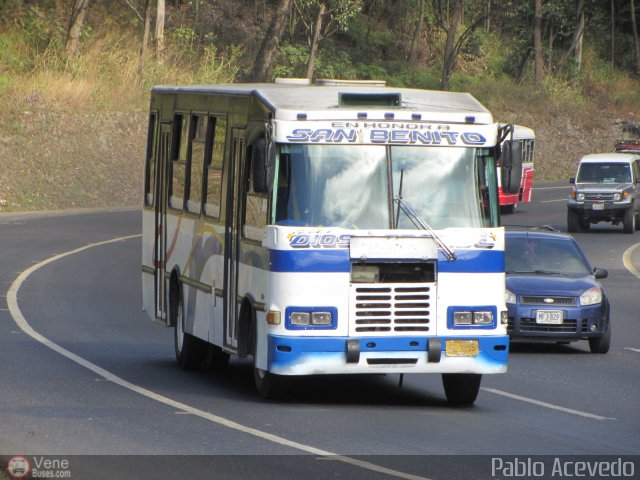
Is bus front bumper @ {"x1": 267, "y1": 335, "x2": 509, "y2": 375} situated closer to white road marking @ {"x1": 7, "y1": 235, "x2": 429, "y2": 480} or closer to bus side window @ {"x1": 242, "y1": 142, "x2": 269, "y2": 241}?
white road marking @ {"x1": 7, "y1": 235, "x2": 429, "y2": 480}

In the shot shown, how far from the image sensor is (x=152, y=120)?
57.6ft

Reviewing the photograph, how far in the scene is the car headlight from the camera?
1897cm

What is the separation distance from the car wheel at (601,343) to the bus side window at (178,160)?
6037 millimetres

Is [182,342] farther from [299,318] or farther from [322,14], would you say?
[322,14]

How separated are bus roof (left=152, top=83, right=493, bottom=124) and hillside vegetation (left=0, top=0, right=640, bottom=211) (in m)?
32.1

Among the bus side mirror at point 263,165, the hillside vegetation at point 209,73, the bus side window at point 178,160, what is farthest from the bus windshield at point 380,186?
the hillside vegetation at point 209,73

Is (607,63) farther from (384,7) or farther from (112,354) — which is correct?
(112,354)

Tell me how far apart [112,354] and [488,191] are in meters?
5.94

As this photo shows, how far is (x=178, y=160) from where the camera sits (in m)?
16.2

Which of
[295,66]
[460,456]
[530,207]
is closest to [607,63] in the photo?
[295,66]

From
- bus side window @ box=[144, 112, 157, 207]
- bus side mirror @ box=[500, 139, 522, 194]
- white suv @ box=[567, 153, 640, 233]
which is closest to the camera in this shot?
bus side mirror @ box=[500, 139, 522, 194]

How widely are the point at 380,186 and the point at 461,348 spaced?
157 cm

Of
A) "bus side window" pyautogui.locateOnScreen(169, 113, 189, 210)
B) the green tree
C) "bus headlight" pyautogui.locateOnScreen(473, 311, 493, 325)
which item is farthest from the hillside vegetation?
"bus headlight" pyautogui.locateOnScreen(473, 311, 493, 325)

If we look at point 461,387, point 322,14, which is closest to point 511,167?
point 461,387
